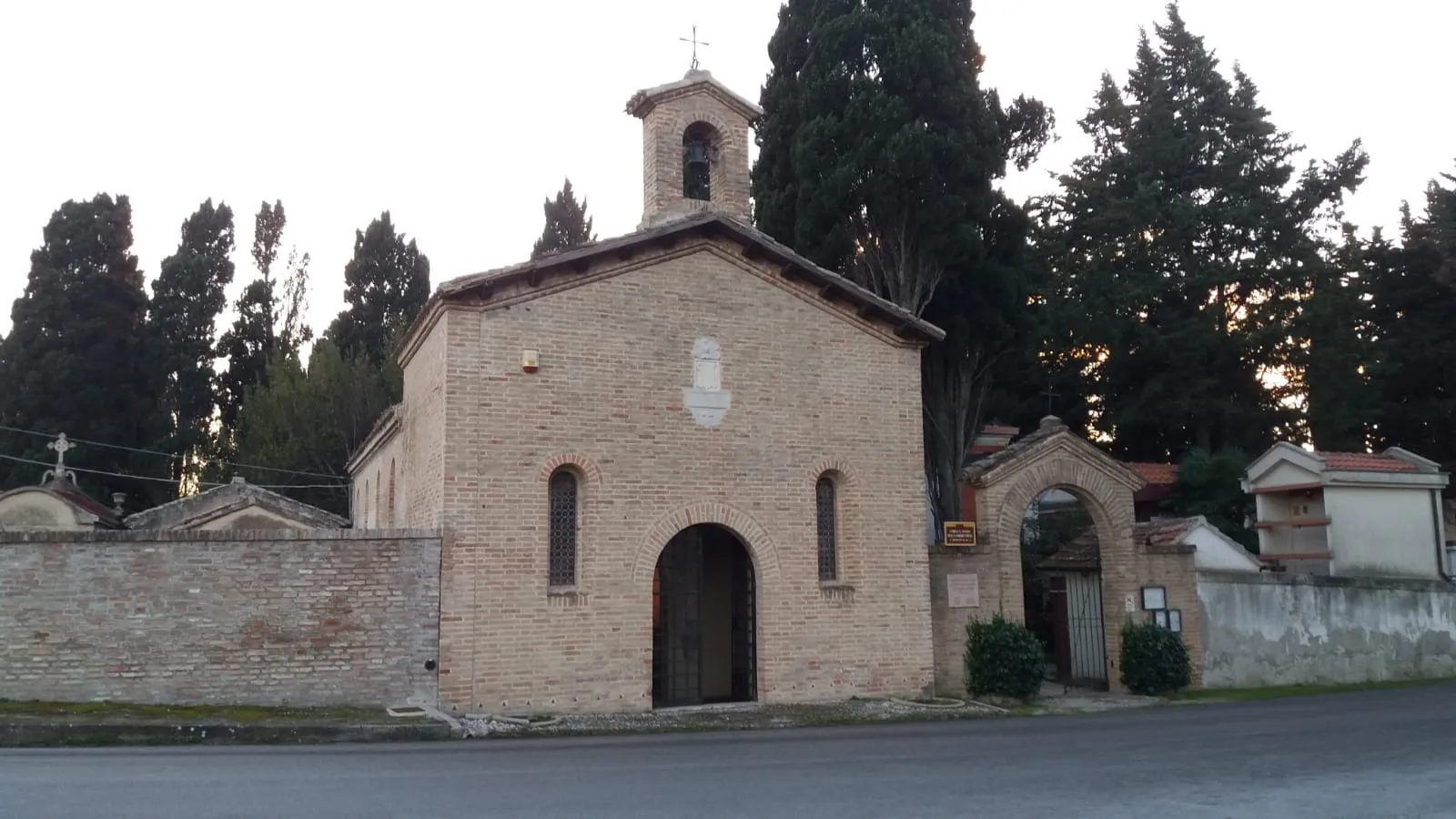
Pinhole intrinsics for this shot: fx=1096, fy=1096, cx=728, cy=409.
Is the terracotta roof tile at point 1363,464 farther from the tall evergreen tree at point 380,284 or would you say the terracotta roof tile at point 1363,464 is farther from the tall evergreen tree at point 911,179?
the tall evergreen tree at point 380,284

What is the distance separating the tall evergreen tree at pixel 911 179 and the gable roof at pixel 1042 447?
19.0ft

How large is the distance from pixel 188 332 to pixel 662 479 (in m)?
36.0

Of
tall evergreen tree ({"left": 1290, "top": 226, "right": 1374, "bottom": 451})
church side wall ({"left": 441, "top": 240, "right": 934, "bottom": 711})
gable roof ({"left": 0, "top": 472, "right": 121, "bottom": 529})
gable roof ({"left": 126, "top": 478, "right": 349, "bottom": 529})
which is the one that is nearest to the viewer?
church side wall ({"left": 441, "top": 240, "right": 934, "bottom": 711})

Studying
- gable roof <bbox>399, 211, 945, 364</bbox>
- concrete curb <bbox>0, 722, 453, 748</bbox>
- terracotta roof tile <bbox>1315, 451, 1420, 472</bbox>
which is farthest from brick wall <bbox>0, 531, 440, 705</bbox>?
terracotta roof tile <bbox>1315, 451, 1420, 472</bbox>

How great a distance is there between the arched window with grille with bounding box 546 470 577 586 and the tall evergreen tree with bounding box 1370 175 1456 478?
27084mm

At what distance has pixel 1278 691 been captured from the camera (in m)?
18.0

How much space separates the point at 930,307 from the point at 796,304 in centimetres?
818

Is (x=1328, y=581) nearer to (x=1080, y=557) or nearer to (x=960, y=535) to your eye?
(x=1080, y=557)

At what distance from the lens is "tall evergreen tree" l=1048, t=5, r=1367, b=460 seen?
104ft

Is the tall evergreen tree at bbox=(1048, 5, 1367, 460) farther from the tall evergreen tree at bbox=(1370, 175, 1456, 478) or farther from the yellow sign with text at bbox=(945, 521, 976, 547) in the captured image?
the yellow sign with text at bbox=(945, 521, 976, 547)

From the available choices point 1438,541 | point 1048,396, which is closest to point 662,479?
point 1438,541

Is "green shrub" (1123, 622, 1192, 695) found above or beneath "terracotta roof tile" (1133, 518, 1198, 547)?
beneath

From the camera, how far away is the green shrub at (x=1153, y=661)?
1728 centimetres

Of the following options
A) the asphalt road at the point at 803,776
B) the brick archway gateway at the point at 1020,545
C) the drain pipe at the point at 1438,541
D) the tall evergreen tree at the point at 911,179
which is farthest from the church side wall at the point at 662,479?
the drain pipe at the point at 1438,541
